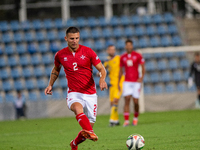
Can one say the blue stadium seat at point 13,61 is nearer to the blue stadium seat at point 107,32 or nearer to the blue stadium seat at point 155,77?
the blue stadium seat at point 107,32

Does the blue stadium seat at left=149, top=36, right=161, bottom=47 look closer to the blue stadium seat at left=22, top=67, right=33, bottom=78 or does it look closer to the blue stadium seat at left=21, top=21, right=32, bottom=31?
the blue stadium seat at left=22, top=67, right=33, bottom=78

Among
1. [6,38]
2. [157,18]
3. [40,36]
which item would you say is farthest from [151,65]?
Answer: [6,38]

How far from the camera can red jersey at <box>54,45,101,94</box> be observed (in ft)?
20.5

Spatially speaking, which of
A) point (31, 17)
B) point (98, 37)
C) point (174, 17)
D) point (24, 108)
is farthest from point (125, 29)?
point (31, 17)

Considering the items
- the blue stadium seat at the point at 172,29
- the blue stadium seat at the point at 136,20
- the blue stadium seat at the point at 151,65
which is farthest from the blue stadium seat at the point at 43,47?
the blue stadium seat at the point at 172,29

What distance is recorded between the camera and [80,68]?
627 cm

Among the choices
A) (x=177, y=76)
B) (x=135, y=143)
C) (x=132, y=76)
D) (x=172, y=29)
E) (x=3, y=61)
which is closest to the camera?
(x=135, y=143)

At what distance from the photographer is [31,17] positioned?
32.8m

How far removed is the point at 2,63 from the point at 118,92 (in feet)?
37.1

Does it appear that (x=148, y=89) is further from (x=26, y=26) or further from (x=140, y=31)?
(x=26, y=26)

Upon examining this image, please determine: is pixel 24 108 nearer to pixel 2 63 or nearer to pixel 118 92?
pixel 2 63

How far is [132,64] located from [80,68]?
5.31 meters

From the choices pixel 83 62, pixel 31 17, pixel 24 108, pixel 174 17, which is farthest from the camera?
pixel 31 17

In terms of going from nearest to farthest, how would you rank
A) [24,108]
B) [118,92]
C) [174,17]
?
[118,92] < [24,108] < [174,17]
